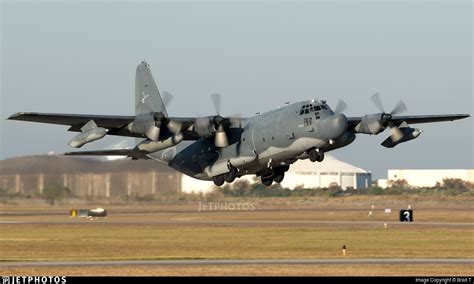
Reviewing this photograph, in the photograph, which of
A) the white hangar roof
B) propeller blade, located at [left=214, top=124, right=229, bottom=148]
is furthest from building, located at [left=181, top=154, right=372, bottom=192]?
propeller blade, located at [left=214, top=124, right=229, bottom=148]

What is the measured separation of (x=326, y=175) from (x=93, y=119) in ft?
259

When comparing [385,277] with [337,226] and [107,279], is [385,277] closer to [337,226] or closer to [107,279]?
[107,279]

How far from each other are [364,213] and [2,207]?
39.9 metres

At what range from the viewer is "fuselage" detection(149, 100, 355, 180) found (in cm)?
4706

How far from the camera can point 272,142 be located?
160 feet

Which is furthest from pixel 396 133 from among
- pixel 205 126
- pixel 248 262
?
pixel 248 262

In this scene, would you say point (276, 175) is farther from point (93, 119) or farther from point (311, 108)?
point (93, 119)

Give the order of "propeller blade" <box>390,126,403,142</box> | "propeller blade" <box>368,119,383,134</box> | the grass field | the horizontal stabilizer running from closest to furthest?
the grass field
"propeller blade" <box>368,119,383,134</box>
"propeller blade" <box>390,126,403,142</box>
the horizontal stabilizer

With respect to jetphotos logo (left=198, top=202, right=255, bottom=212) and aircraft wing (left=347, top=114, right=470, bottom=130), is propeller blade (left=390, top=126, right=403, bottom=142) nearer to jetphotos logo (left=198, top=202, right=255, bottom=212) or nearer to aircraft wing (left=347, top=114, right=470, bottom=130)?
aircraft wing (left=347, top=114, right=470, bottom=130)

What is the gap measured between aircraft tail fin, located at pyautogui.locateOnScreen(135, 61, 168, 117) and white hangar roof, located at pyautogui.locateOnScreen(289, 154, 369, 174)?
200ft

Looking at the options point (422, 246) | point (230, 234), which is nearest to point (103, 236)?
point (230, 234)

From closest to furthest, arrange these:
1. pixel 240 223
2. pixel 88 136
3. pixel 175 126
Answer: pixel 88 136
pixel 175 126
pixel 240 223

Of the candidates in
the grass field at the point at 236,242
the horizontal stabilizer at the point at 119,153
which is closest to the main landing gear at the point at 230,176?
the grass field at the point at 236,242

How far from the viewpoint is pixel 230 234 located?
58656 mm
